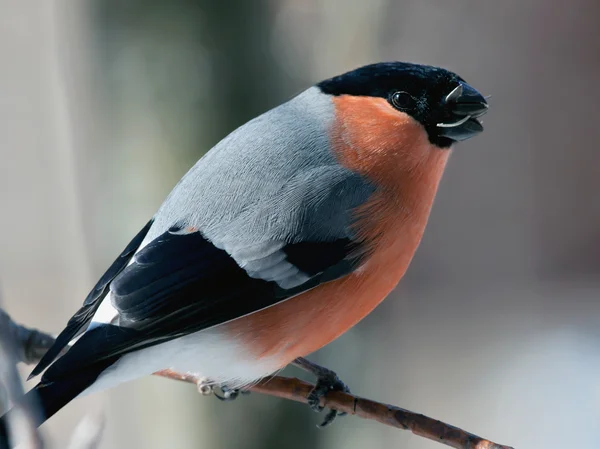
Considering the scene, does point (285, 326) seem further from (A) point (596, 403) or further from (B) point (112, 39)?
(A) point (596, 403)

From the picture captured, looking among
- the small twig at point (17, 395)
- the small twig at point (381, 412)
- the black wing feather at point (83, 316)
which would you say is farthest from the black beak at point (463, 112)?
the small twig at point (17, 395)

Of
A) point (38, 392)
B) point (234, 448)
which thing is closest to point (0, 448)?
point (38, 392)

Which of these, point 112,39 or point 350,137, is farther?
point 112,39

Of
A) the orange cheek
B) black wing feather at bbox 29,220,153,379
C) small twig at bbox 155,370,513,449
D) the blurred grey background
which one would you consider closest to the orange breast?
the orange cheek

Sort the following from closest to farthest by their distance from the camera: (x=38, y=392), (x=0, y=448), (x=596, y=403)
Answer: (x=0, y=448) < (x=38, y=392) < (x=596, y=403)

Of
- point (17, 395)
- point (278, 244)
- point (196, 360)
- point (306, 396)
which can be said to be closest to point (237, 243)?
point (278, 244)

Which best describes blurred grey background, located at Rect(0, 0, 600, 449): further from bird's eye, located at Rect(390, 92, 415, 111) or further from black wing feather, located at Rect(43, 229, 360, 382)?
black wing feather, located at Rect(43, 229, 360, 382)
